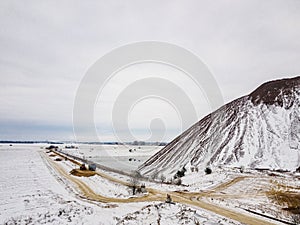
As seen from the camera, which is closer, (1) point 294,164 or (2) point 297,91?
(1) point 294,164

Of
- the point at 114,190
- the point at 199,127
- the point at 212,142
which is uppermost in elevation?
the point at 199,127

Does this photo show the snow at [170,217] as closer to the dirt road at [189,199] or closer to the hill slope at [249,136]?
the dirt road at [189,199]

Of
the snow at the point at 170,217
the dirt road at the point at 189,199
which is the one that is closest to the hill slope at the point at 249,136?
the dirt road at the point at 189,199

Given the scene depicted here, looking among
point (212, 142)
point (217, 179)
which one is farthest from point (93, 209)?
point (212, 142)

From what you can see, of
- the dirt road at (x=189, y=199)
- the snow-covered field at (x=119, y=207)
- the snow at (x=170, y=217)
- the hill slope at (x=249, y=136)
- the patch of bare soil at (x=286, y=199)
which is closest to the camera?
the snow at (x=170, y=217)

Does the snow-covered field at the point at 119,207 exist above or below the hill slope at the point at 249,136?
below

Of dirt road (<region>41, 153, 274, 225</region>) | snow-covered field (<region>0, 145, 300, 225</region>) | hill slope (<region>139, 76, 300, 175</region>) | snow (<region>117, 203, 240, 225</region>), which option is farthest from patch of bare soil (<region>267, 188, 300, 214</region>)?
hill slope (<region>139, 76, 300, 175</region>)

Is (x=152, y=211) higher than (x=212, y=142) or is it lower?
lower

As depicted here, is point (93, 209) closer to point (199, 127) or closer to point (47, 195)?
point (47, 195)

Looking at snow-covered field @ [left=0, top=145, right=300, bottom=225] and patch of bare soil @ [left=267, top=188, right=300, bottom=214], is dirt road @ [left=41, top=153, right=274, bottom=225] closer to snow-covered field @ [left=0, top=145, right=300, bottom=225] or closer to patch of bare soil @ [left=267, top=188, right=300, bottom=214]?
snow-covered field @ [left=0, top=145, right=300, bottom=225]
